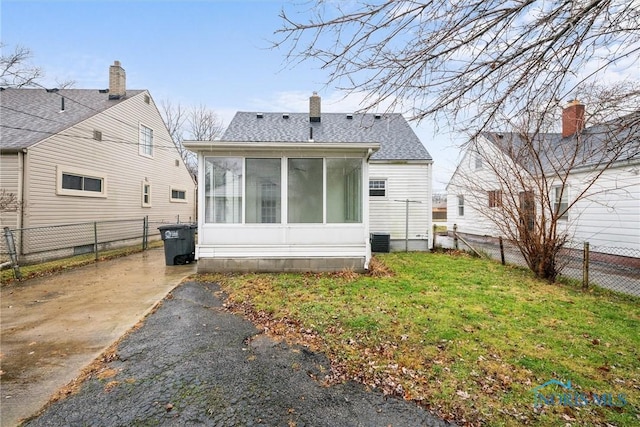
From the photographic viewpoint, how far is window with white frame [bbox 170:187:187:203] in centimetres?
1575

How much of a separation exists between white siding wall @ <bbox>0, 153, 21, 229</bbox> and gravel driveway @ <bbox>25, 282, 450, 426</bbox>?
7.81 metres

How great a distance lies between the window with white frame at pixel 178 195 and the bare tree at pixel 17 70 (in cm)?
690

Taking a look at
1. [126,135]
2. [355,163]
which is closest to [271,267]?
[355,163]

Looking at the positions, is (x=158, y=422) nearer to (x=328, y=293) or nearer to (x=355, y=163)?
(x=328, y=293)

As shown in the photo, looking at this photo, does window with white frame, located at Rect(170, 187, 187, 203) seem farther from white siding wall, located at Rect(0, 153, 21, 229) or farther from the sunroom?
the sunroom

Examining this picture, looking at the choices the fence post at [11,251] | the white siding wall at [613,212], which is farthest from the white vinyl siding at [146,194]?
the white siding wall at [613,212]

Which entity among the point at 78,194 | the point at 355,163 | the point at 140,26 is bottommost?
the point at 78,194

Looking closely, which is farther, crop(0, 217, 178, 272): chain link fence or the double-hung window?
the double-hung window

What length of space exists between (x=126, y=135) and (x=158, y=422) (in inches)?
517

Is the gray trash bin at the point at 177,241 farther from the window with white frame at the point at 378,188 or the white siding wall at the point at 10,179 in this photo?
the window with white frame at the point at 378,188

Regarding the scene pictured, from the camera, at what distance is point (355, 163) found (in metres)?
7.16

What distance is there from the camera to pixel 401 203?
37.1 feet

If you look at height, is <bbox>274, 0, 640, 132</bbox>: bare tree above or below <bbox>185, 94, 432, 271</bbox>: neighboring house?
above

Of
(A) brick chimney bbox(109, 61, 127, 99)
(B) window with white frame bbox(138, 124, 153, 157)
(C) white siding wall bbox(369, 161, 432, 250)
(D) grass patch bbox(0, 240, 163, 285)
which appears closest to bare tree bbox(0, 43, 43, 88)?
(A) brick chimney bbox(109, 61, 127, 99)
